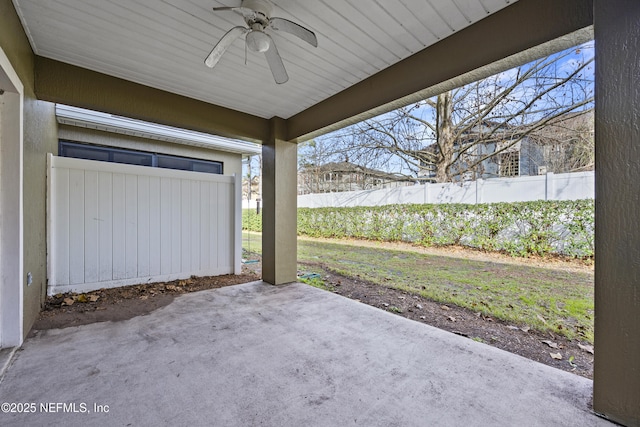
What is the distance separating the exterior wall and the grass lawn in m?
2.99

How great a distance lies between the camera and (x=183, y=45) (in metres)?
2.60

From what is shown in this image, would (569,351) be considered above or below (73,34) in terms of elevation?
below

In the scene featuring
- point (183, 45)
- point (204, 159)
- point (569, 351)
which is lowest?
point (569, 351)

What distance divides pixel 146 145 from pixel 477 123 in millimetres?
8489

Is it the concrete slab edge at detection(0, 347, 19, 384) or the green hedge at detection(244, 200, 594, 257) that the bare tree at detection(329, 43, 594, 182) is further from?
the concrete slab edge at detection(0, 347, 19, 384)

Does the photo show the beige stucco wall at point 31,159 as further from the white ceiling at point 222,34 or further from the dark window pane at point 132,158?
the dark window pane at point 132,158

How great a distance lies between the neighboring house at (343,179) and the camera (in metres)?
10.1

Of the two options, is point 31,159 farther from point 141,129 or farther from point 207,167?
point 207,167

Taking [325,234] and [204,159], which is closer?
[204,159]

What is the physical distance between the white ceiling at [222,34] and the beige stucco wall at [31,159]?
0.67 ft

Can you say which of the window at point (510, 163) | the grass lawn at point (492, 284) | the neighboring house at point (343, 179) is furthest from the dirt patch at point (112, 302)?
the window at point (510, 163)

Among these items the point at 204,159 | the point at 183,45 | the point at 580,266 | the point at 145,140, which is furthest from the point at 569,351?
the point at 145,140

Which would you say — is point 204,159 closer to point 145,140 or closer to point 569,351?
point 145,140

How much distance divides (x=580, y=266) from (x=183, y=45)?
686 cm
